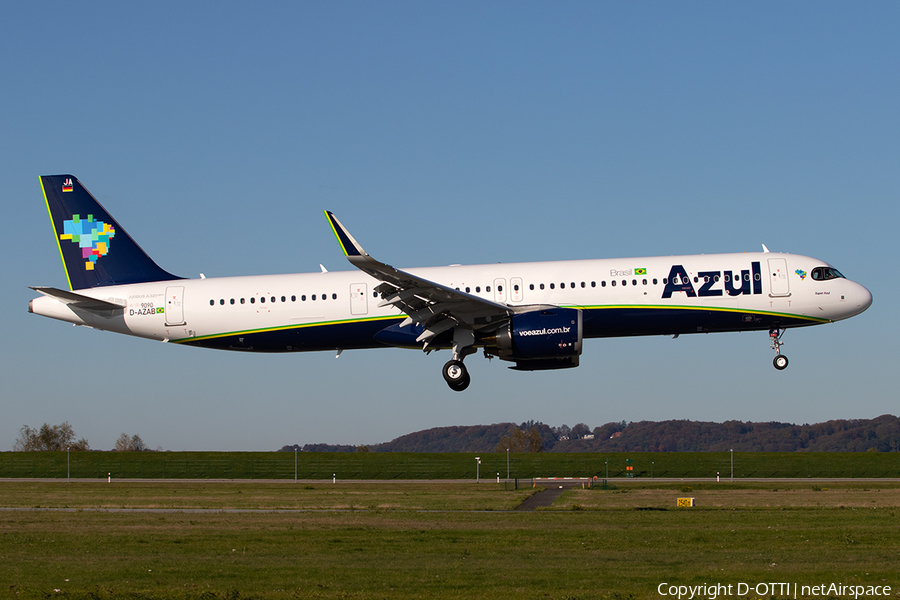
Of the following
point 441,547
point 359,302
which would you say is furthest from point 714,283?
point 441,547

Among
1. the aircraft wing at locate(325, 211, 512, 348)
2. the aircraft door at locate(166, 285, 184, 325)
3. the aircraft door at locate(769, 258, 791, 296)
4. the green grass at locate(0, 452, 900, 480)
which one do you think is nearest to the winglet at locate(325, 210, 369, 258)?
the aircraft wing at locate(325, 211, 512, 348)

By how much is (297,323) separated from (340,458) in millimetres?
38306

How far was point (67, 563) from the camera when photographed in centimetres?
2153

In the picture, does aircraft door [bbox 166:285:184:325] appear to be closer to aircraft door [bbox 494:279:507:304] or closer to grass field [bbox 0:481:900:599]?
grass field [bbox 0:481:900:599]

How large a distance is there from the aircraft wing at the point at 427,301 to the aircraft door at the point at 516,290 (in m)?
0.92

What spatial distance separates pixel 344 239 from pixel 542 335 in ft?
27.5

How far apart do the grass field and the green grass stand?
26.1 metres

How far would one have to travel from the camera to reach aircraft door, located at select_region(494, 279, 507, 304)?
36.0 metres

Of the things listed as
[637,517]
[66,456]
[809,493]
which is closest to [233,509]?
[637,517]

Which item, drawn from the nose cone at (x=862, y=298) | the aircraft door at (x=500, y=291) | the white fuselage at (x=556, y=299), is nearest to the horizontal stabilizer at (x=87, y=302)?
the white fuselage at (x=556, y=299)

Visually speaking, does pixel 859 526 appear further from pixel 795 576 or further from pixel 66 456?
pixel 66 456

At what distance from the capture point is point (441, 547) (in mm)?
24062

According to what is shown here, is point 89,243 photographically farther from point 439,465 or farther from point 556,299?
point 439,465

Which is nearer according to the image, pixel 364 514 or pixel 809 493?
pixel 364 514
